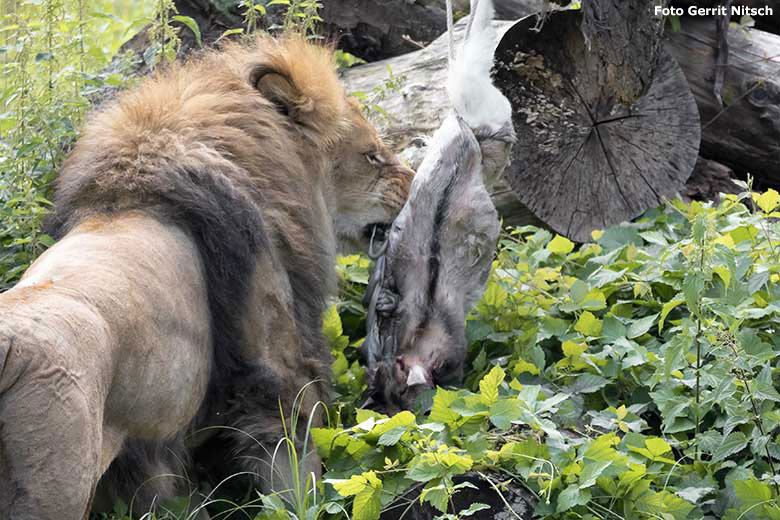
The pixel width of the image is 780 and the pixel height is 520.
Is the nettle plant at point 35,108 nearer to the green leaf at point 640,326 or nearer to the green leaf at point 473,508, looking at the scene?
the green leaf at point 473,508

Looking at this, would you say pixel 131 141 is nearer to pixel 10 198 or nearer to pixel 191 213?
pixel 191 213

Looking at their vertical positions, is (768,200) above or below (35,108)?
below

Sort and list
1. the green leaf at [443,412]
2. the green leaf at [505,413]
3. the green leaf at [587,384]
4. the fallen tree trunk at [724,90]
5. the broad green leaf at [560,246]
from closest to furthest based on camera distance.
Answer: the green leaf at [505,413] → the green leaf at [443,412] → the green leaf at [587,384] → the broad green leaf at [560,246] → the fallen tree trunk at [724,90]

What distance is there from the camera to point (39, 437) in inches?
82.7

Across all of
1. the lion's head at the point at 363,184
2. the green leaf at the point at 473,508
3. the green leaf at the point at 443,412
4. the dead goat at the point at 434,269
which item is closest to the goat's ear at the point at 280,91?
the lion's head at the point at 363,184

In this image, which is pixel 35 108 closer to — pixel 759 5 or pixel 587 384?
pixel 587 384

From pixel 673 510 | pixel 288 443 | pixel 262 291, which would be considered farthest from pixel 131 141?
pixel 673 510

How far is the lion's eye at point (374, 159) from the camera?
389 centimetres

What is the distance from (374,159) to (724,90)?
234cm

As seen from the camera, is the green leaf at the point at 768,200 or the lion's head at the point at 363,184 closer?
the lion's head at the point at 363,184

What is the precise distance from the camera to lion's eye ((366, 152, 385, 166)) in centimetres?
389

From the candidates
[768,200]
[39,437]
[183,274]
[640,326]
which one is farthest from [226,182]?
[768,200]

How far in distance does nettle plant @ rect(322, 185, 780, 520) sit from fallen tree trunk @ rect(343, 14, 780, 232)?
3.98 ft

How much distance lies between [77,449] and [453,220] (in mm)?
2025
